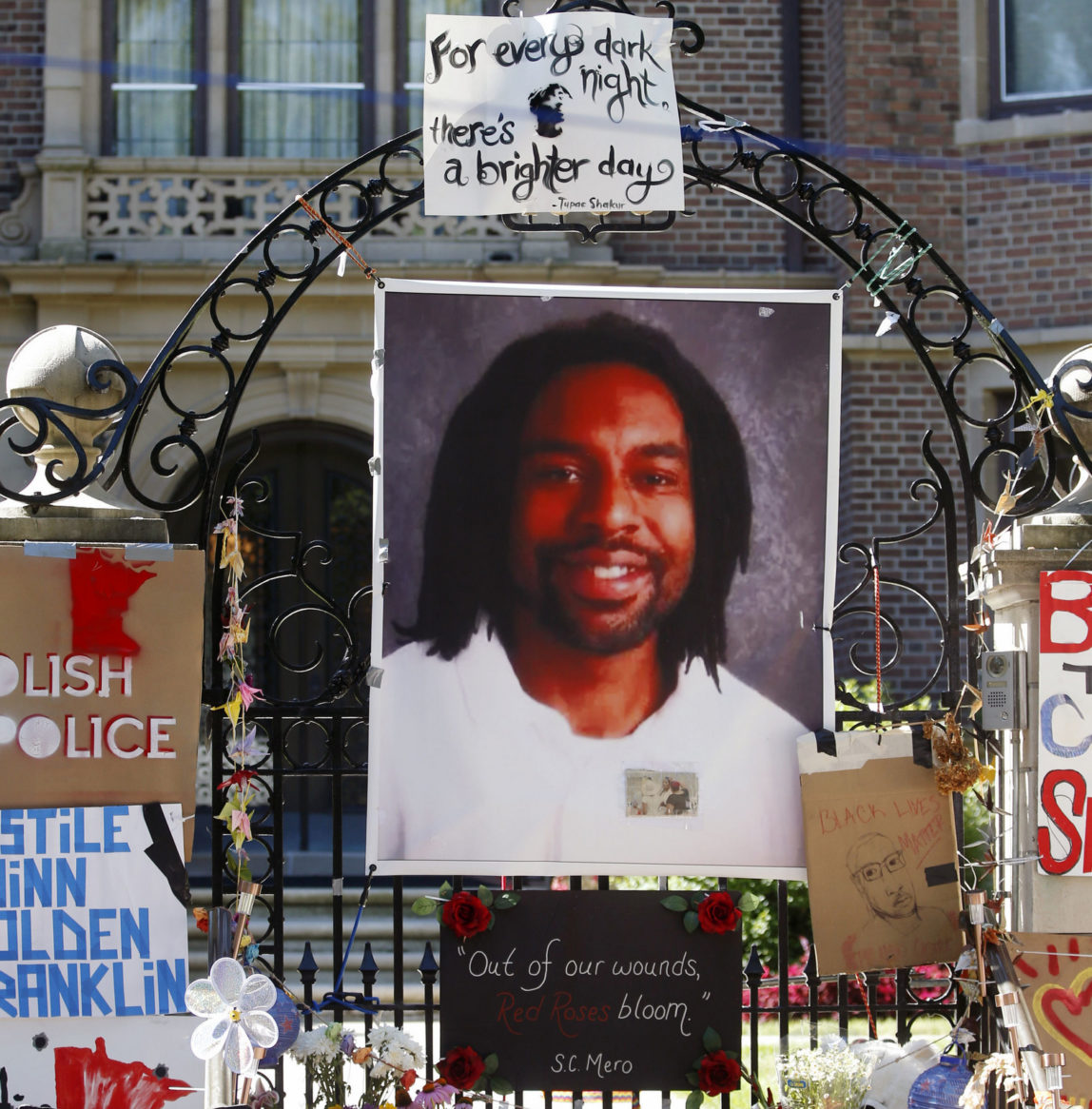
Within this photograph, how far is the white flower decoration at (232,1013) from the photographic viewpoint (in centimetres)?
369

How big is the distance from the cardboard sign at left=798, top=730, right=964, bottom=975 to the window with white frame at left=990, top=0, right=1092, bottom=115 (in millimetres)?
7114

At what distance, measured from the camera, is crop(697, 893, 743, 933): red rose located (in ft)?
13.9

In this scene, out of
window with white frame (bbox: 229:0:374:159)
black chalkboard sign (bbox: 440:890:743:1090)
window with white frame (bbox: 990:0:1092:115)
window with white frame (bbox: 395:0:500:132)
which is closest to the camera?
black chalkboard sign (bbox: 440:890:743:1090)

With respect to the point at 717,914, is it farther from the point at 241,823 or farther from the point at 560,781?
the point at 241,823

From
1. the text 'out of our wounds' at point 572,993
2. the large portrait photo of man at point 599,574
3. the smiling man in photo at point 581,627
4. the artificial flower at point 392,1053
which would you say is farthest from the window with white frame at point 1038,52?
the artificial flower at point 392,1053

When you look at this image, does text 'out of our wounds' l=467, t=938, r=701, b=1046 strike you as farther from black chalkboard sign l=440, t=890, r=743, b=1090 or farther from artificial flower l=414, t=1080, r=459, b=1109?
artificial flower l=414, t=1080, r=459, b=1109

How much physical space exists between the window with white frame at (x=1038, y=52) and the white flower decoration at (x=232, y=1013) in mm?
8449

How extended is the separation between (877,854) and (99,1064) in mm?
2285

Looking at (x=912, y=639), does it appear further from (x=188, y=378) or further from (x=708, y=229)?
(x=188, y=378)

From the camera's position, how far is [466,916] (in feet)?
13.8

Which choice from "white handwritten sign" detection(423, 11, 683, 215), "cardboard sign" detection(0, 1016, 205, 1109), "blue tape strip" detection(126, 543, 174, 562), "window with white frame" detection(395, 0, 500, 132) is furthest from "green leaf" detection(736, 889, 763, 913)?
"window with white frame" detection(395, 0, 500, 132)

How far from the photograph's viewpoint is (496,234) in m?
9.74

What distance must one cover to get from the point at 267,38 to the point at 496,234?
2368mm

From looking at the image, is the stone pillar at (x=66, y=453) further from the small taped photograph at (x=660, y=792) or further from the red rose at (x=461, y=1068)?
the red rose at (x=461, y=1068)
